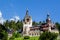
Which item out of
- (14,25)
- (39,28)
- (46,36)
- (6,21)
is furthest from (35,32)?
(46,36)

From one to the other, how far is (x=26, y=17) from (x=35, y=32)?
29.8 ft

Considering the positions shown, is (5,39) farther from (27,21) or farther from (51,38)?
(27,21)

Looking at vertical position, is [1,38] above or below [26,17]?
below

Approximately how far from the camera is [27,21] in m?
130

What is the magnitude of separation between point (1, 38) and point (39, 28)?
42701mm

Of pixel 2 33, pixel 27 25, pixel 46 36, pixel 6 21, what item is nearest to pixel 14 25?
pixel 6 21

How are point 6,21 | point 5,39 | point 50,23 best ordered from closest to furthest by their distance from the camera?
point 5,39, point 50,23, point 6,21

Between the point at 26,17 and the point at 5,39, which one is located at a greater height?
the point at 26,17

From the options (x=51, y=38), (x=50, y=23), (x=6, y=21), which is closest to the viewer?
(x=51, y=38)

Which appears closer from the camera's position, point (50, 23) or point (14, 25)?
point (50, 23)

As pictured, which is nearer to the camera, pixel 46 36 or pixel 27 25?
pixel 46 36

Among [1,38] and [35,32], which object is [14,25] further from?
[1,38]

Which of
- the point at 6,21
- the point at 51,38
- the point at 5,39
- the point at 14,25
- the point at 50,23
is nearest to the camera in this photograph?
the point at 51,38

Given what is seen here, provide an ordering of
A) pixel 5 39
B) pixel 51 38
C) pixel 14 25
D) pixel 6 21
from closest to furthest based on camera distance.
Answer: pixel 51 38 < pixel 5 39 < pixel 14 25 < pixel 6 21
